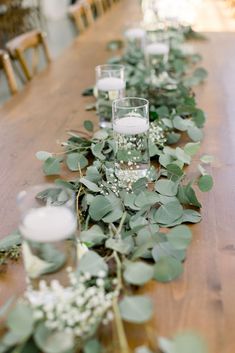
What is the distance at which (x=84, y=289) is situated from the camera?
73cm

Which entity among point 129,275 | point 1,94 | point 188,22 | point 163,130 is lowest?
point 1,94

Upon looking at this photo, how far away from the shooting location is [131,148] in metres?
1.17

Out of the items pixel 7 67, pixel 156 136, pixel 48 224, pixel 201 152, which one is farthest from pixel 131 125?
pixel 7 67

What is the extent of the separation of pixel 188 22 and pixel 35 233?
242cm

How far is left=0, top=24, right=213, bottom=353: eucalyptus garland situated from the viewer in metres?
0.67

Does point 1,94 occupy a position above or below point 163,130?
below

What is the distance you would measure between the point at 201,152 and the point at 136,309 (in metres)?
0.72

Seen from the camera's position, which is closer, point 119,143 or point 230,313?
point 230,313

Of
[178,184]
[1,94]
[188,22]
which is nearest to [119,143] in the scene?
[178,184]

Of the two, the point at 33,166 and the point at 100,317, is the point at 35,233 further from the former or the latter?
the point at 33,166

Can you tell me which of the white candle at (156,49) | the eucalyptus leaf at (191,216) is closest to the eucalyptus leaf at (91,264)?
the eucalyptus leaf at (191,216)

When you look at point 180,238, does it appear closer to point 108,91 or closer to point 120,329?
point 120,329

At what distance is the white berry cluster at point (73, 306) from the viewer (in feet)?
2.19

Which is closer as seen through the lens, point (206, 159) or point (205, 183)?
point (205, 183)
